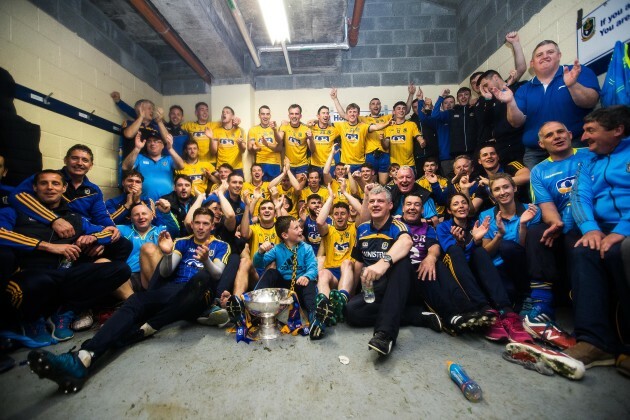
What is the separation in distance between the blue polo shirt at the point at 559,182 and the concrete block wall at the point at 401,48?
410 cm

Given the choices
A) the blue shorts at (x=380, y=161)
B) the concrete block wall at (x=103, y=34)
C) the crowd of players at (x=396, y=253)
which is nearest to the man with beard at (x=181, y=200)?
the crowd of players at (x=396, y=253)

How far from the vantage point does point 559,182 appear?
2.21 metres

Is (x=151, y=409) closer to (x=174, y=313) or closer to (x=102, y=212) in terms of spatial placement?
(x=174, y=313)

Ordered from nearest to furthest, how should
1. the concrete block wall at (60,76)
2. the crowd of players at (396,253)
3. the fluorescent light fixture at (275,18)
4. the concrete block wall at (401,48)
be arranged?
the crowd of players at (396,253) < the concrete block wall at (60,76) < the fluorescent light fixture at (275,18) < the concrete block wall at (401,48)

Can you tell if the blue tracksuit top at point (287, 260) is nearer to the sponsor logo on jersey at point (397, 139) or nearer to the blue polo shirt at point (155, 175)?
the blue polo shirt at point (155, 175)

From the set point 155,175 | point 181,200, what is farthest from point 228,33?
point 181,200

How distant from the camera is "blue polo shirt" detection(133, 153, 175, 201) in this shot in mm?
4094

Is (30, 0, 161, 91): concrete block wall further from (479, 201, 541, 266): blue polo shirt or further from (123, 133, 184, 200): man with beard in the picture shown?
(479, 201, 541, 266): blue polo shirt

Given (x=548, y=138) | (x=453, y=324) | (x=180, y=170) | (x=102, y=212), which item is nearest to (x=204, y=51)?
(x=180, y=170)

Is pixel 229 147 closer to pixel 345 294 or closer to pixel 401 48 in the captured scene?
pixel 345 294

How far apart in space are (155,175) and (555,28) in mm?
5549

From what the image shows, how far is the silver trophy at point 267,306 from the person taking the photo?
2072mm

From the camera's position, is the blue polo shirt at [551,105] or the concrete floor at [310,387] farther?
the blue polo shirt at [551,105]

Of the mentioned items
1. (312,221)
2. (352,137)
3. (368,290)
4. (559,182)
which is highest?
(352,137)
